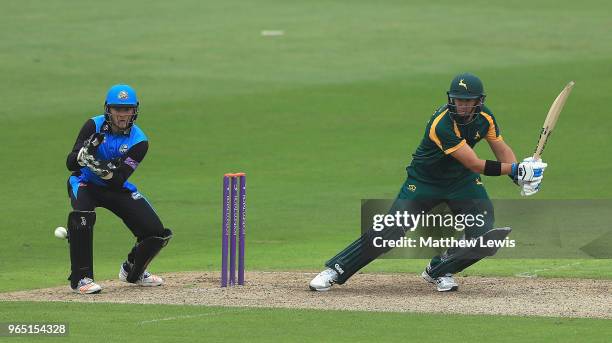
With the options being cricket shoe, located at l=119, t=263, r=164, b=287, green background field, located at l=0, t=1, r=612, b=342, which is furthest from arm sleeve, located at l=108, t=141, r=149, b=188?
green background field, located at l=0, t=1, r=612, b=342

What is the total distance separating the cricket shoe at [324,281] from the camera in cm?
1227

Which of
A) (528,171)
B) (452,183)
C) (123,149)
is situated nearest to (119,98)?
(123,149)

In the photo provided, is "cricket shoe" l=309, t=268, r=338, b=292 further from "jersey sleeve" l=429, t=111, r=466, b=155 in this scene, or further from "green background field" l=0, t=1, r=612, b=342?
"green background field" l=0, t=1, r=612, b=342

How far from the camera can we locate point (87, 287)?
12164 millimetres

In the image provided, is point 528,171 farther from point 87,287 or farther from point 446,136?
point 87,287

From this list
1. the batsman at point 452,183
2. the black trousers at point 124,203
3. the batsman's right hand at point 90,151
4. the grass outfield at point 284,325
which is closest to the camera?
the grass outfield at point 284,325

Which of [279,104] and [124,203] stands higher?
[279,104]

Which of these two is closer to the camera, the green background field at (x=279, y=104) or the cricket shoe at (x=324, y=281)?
the cricket shoe at (x=324, y=281)

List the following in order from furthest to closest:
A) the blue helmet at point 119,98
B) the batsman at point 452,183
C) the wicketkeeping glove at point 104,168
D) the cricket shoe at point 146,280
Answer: the cricket shoe at point 146,280 < the blue helmet at point 119,98 < the wicketkeeping glove at point 104,168 < the batsman at point 452,183

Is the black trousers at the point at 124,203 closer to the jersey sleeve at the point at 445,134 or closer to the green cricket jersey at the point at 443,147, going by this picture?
the green cricket jersey at the point at 443,147

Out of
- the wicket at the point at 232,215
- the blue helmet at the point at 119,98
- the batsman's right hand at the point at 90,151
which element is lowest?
the wicket at the point at 232,215

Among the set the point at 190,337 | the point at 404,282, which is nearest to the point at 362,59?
the point at 404,282

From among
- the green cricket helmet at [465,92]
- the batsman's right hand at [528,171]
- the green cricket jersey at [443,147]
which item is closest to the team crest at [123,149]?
the green cricket jersey at [443,147]

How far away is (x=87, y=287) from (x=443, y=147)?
328 cm
